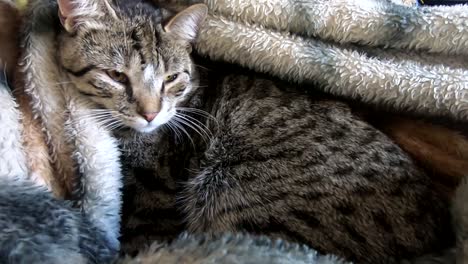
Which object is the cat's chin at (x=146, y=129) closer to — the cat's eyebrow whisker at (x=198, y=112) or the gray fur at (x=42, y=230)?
the cat's eyebrow whisker at (x=198, y=112)

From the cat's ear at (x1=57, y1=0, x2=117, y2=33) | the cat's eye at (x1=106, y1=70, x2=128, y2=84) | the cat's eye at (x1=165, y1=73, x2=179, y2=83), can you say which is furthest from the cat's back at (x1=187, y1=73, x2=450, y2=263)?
the cat's ear at (x1=57, y1=0, x2=117, y2=33)

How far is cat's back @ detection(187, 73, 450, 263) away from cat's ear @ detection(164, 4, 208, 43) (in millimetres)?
175

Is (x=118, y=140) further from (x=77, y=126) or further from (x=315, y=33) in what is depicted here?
(x=315, y=33)

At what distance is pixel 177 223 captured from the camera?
125cm

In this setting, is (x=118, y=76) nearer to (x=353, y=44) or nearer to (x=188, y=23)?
(x=188, y=23)

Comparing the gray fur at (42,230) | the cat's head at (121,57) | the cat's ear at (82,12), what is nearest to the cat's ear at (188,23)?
the cat's head at (121,57)

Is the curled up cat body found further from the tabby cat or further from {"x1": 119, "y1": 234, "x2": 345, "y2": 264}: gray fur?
{"x1": 119, "y1": 234, "x2": 345, "y2": 264}: gray fur

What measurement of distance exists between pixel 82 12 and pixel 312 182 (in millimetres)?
618

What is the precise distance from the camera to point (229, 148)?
124cm

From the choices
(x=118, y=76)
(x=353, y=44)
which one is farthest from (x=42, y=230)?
(x=353, y=44)

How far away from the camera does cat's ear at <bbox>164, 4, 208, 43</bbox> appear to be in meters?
1.20

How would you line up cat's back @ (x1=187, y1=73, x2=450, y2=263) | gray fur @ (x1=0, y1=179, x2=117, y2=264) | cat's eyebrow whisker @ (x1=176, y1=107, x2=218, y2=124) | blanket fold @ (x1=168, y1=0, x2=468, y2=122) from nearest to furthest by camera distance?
1. gray fur @ (x1=0, y1=179, x2=117, y2=264)
2. cat's back @ (x1=187, y1=73, x2=450, y2=263)
3. blanket fold @ (x1=168, y1=0, x2=468, y2=122)
4. cat's eyebrow whisker @ (x1=176, y1=107, x2=218, y2=124)

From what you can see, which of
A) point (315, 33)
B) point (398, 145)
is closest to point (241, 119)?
point (315, 33)

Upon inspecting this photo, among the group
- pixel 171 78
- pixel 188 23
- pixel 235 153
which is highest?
pixel 188 23
